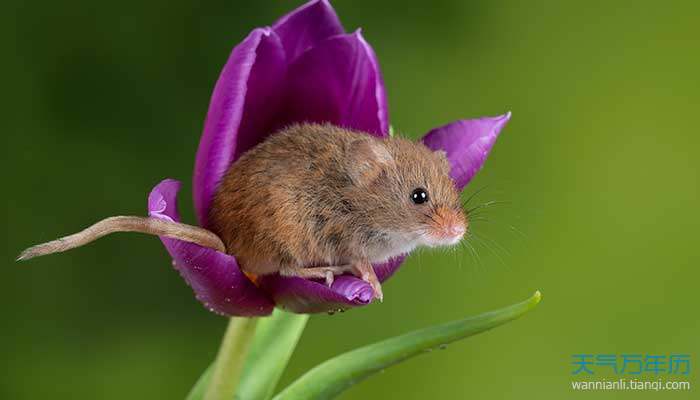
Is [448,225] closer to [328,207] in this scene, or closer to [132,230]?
[328,207]

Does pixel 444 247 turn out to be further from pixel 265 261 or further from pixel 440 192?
pixel 265 261

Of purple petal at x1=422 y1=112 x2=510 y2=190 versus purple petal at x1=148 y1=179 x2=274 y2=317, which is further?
purple petal at x1=422 y1=112 x2=510 y2=190

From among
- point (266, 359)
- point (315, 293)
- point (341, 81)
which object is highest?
point (341, 81)

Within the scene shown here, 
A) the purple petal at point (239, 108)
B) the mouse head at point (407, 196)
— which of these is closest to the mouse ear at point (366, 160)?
the mouse head at point (407, 196)

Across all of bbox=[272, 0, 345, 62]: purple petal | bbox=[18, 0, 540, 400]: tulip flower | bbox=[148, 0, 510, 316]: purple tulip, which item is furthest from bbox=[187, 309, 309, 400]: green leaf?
bbox=[272, 0, 345, 62]: purple petal

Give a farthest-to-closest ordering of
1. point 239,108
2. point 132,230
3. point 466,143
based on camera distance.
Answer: point 466,143 → point 239,108 → point 132,230

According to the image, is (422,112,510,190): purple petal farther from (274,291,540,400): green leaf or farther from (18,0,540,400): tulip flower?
(274,291,540,400): green leaf

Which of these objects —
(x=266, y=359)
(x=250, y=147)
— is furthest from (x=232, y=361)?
(x=250, y=147)

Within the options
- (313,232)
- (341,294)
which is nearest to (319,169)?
(313,232)
